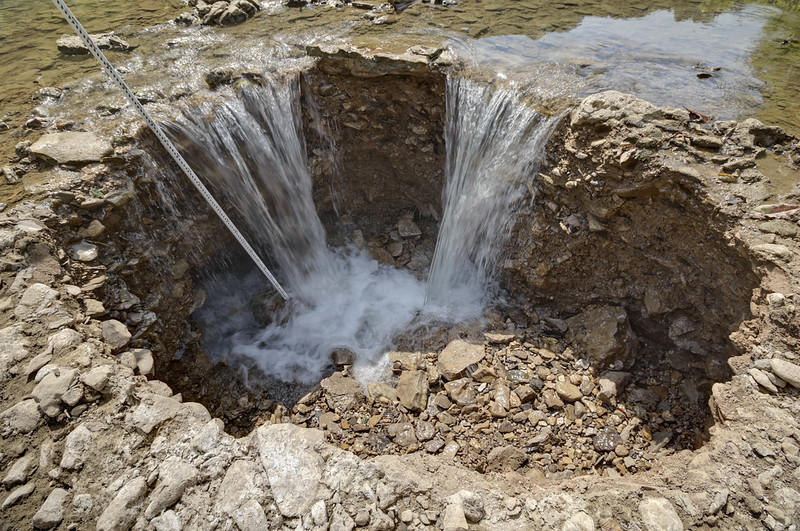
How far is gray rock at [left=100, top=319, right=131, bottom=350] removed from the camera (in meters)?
3.02

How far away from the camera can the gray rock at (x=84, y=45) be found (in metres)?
5.40

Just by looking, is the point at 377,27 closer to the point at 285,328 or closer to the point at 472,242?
the point at 472,242

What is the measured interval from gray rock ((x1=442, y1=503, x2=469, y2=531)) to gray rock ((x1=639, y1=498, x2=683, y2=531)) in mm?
1004

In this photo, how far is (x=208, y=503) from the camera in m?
2.17

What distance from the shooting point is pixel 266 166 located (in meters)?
4.99

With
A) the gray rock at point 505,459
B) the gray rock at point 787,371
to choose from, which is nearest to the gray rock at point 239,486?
the gray rock at point 505,459

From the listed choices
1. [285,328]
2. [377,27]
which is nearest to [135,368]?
[285,328]

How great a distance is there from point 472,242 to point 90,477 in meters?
4.25

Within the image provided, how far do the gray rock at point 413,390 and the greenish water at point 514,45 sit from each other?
136 inches

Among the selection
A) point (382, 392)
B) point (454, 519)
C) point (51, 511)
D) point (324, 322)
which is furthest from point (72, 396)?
point (324, 322)

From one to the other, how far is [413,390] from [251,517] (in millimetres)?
2324

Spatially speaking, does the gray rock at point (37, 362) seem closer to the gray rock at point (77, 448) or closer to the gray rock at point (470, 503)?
the gray rock at point (77, 448)

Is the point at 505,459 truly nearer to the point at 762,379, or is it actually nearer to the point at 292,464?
the point at 762,379

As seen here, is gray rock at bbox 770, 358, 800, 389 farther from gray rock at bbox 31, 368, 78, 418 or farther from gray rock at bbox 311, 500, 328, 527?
gray rock at bbox 31, 368, 78, 418
